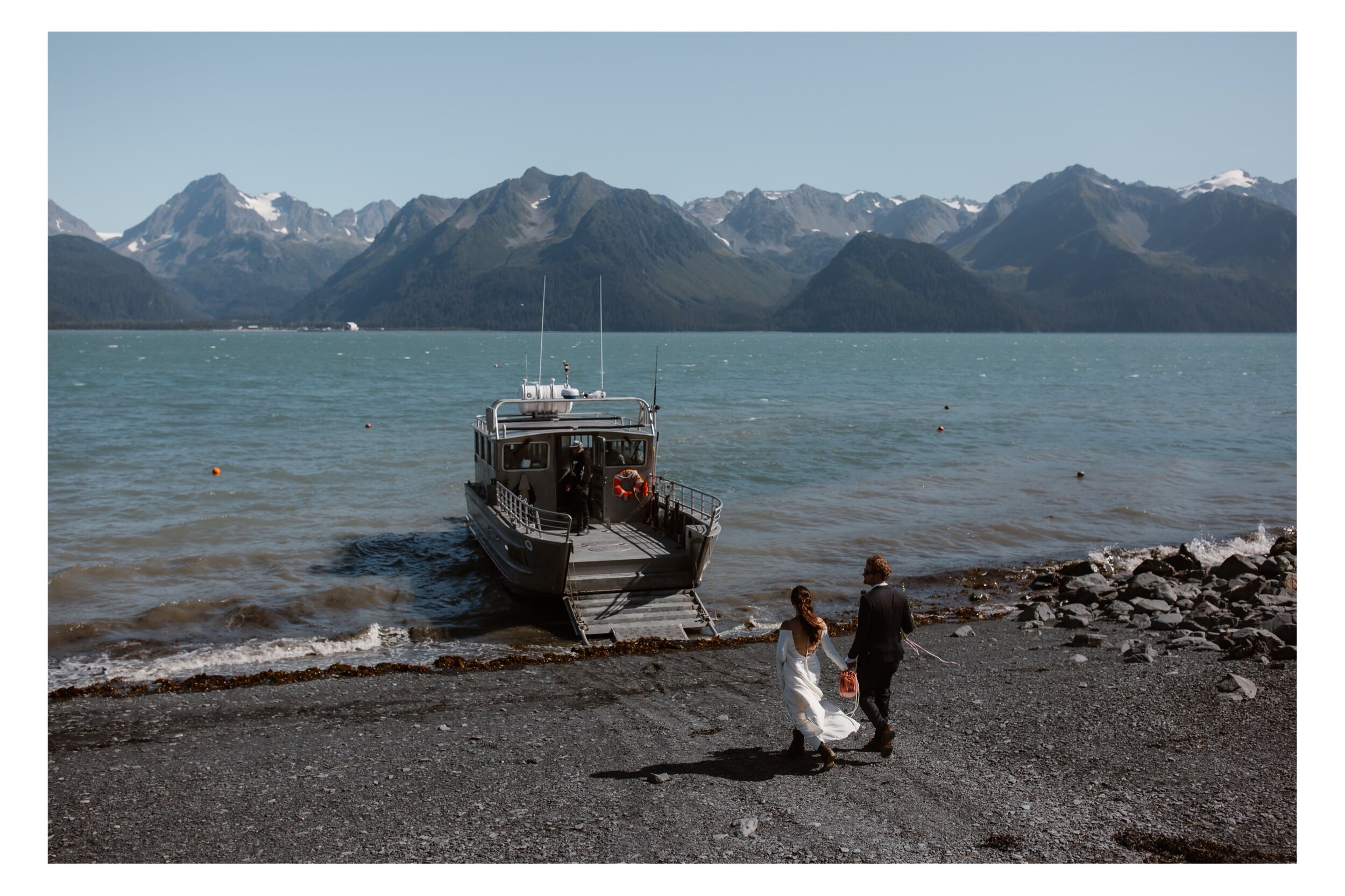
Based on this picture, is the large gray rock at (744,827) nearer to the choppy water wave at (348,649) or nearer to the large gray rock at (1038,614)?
the choppy water wave at (348,649)

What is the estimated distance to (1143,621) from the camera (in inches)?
622

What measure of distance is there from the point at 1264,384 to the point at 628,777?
104 meters

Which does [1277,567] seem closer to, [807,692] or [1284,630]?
[1284,630]

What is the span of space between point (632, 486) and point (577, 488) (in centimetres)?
115

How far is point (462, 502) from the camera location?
3155cm

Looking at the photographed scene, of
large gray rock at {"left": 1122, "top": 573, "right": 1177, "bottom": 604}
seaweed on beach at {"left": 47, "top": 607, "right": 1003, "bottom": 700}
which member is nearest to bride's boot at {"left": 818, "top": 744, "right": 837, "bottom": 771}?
seaweed on beach at {"left": 47, "top": 607, "right": 1003, "bottom": 700}

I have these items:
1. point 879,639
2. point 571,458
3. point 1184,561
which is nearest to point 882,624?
point 879,639

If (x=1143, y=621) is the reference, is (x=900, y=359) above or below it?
above

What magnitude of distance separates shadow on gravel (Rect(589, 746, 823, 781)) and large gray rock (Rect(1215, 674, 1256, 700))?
17.8 ft

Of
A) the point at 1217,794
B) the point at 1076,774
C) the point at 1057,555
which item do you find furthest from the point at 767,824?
the point at 1057,555

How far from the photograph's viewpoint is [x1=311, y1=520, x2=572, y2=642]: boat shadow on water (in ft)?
59.3

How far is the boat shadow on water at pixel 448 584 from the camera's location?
18062mm

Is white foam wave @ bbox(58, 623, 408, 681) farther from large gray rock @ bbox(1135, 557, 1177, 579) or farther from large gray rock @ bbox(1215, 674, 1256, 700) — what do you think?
large gray rock @ bbox(1135, 557, 1177, 579)

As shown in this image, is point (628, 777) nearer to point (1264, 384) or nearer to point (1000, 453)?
point (1000, 453)
